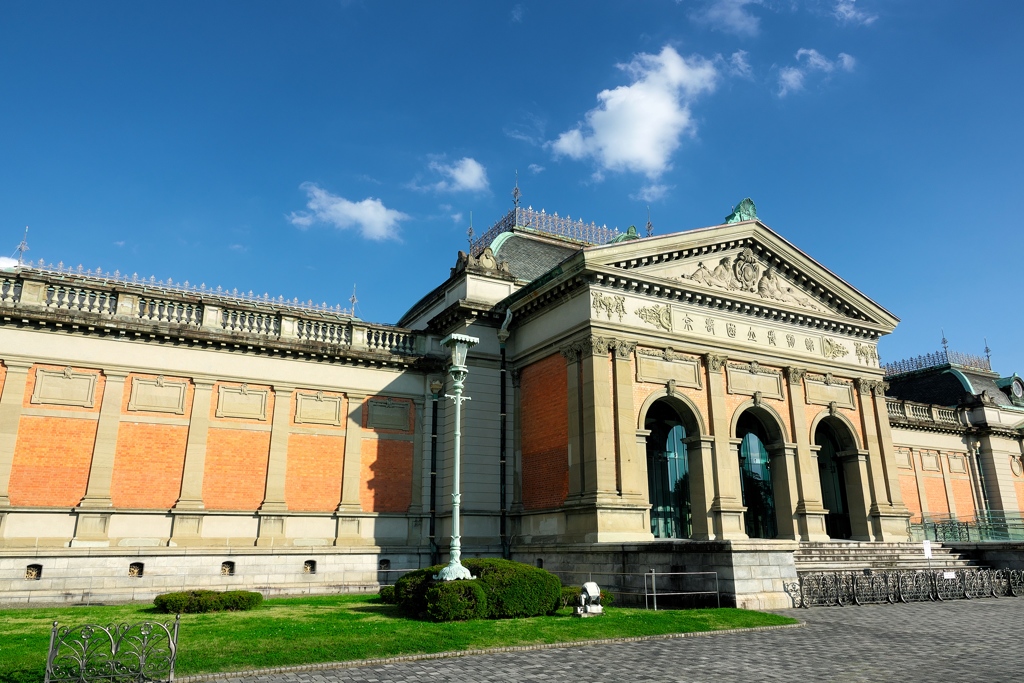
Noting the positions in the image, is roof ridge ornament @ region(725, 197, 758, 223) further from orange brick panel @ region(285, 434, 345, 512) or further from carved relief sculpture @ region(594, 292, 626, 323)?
orange brick panel @ region(285, 434, 345, 512)

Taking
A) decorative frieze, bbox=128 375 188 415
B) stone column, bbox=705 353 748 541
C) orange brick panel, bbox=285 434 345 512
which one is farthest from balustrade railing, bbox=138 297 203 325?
stone column, bbox=705 353 748 541

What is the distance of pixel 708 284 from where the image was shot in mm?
26875

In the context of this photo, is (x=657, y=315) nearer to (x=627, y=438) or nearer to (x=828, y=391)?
(x=627, y=438)

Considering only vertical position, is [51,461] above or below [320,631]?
above

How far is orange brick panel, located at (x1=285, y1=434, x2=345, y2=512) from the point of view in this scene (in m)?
24.8

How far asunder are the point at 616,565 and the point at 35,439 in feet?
57.8

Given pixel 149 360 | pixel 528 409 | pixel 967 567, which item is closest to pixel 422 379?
pixel 528 409

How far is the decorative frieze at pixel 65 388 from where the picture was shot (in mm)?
22031

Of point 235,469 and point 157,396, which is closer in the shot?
point 157,396

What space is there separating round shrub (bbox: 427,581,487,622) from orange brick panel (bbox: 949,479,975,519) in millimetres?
37540

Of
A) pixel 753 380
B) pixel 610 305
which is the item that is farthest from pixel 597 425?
pixel 753 380

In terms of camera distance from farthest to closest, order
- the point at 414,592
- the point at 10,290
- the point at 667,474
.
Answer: the point at 667,474 → the point at 10,290 → the point at 414,592

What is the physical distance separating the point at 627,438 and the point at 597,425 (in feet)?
3.75

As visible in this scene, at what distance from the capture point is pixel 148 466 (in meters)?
22.8
